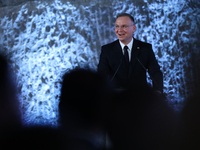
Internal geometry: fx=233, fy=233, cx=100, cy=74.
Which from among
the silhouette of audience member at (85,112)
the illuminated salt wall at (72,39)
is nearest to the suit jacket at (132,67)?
the illuminated salt wall at (72,39)

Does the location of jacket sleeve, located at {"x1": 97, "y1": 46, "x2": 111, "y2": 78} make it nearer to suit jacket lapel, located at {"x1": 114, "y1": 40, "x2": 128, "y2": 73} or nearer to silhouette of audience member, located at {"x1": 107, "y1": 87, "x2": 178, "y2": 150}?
suit jacket lapel, located at {"x1": 114, "y1": 40, "x2": 128, "y2": 73}

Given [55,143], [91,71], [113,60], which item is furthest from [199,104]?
[91,71]

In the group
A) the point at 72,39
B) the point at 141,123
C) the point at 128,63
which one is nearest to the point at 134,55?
the point at 128,63

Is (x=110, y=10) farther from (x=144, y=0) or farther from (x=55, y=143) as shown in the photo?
(x=55, y=143)

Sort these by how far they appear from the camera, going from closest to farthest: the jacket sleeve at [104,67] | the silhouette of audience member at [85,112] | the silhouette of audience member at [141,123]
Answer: the silhouette of audience member at [141,123] → the silhouette of audience member at [85,112] → the jacket sleeve at [104,67]

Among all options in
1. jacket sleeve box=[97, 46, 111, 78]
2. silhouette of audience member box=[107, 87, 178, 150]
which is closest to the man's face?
jacket sleeve box=[97, 46, 111, 78]

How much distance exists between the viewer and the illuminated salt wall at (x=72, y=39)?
1.60 metres

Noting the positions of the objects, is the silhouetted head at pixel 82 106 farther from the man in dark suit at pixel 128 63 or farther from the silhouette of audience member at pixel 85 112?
the man in dark suit at pixel 128 63

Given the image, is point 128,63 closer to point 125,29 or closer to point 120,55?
point 120,55

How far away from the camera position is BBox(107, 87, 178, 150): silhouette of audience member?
448mm

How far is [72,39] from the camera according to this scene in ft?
5.44

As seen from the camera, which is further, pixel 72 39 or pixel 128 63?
pixel 72 39

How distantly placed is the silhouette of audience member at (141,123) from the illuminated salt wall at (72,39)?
1.08m

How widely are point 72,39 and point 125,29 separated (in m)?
0.43
